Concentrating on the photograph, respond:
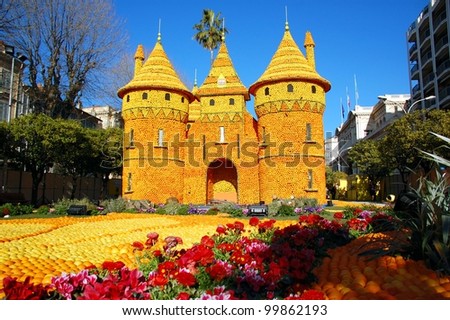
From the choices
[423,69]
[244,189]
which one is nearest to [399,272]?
[244,189]

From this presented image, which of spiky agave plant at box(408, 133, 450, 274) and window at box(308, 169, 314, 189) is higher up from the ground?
window at box(308, 169, 314, 189)

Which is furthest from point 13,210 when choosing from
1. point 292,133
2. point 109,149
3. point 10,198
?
point 292,133

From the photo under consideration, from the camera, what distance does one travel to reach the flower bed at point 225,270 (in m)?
3.66

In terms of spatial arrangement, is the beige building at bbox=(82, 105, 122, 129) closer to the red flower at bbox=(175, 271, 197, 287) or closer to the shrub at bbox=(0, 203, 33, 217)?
the shrub at bbox=(0, 203, 33, 217)

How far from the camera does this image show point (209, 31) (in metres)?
40.0

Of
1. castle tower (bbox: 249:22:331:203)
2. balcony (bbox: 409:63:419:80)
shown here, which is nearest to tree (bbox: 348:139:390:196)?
balcony (bbox: 409:63:419:80)

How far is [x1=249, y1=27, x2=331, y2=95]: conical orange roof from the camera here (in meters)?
23.4

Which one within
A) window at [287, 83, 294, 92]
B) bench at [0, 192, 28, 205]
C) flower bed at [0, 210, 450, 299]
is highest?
window at [287, 83, 294, 92]

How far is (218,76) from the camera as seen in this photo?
86.9ft

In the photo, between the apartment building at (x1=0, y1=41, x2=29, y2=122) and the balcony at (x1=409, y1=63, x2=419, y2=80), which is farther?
the balcony at (x1=409, y1=63, x2=419, y2=80)

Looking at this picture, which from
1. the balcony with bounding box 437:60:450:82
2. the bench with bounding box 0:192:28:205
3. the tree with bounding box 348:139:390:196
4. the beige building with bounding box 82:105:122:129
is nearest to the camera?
the bench with bounding box 0:192:28:205

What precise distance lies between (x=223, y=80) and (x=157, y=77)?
4907 mm

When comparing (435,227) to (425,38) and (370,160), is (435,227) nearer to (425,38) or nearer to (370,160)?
(370,160)
